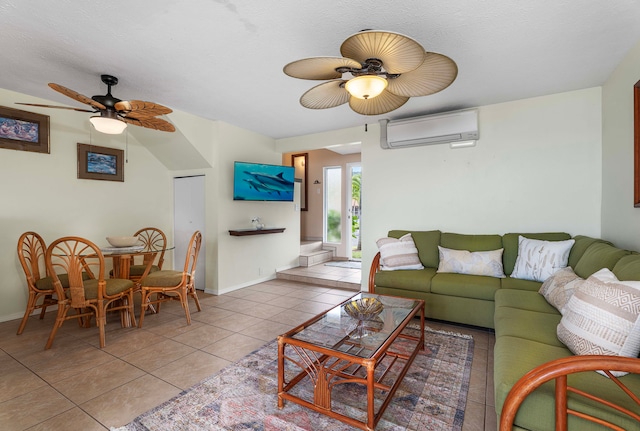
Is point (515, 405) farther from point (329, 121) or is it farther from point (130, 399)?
point (329, 121)

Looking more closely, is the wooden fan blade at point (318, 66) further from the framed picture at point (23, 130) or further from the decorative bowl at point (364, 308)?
the framed picture at point (23, 130)

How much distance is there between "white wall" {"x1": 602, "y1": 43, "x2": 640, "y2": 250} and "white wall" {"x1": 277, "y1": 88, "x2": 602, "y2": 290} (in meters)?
0.16

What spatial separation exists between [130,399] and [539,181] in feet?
14.0

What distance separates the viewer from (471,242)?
334 centimetres

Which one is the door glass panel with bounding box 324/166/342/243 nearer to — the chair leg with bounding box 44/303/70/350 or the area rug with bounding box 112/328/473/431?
the area rug with bounding box 112/328/473/431

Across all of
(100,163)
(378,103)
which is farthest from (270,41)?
(100,163)

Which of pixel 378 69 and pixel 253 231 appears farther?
pixel 253 231

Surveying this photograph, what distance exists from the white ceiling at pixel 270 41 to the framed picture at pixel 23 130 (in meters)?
0.28

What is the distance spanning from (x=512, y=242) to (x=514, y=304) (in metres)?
1.20

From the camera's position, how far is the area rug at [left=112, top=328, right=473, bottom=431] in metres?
1.61

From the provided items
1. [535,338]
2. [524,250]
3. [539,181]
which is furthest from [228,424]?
[539,181]

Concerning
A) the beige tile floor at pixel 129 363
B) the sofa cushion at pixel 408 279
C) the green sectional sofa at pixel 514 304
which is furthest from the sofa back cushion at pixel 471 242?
the beige tile floor at pixel 129 363

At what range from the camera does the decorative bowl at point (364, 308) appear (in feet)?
6.97

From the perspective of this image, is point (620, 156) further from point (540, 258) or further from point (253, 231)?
point (253, 231)
